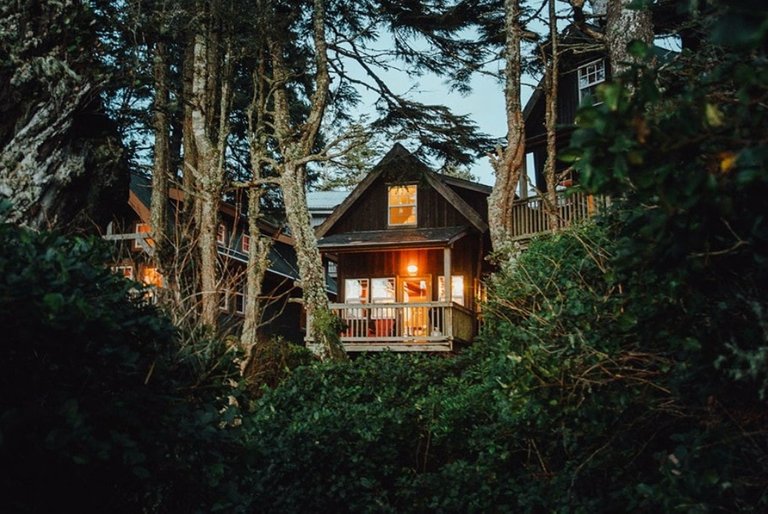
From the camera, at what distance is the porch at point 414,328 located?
2073 centimetres

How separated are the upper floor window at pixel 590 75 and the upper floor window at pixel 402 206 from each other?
21.8 feet

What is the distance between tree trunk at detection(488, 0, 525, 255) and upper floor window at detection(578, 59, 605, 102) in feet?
22.5

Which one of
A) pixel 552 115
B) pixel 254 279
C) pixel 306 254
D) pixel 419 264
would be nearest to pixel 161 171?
pixel 254 279

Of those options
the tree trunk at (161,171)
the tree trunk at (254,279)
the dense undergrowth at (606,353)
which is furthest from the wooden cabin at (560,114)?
the dense undergrowth at (606,353)

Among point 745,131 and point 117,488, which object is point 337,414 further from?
point 745,131

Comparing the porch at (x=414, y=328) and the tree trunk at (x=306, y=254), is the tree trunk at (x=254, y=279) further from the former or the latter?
the porch at (x=414, y=328)

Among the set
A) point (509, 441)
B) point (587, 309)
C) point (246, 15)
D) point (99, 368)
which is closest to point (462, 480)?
point (509, 441)

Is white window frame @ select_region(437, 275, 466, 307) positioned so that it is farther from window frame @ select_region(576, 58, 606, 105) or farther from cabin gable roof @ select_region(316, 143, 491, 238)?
window frame @ select_region(576, 58, 606, 105)

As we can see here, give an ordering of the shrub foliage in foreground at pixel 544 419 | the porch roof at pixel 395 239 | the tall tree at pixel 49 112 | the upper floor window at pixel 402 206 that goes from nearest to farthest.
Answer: the shrub foliage in foreground at pixel 544 419, the tall tree at pixel 49 112, the porch roof at pixel 395 239, the upper floor window at pixel 402 206

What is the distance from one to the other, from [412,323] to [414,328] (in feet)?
0.53

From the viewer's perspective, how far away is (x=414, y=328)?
2164 centimetres

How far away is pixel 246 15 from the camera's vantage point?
17078mm

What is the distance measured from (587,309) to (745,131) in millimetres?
2922

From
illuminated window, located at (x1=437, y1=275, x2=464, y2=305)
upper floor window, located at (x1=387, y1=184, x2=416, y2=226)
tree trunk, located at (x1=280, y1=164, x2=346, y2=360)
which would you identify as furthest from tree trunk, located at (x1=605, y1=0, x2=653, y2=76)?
upper floor window, located at (x1=387, y1=184, x2=416, y2=226)
